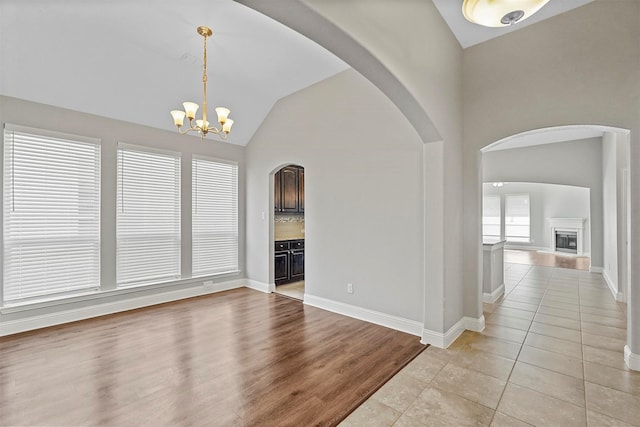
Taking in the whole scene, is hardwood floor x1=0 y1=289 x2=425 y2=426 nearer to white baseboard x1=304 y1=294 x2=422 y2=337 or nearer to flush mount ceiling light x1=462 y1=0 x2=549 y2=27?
white baseboard x1=304 y1=294 x2=422 y2=337

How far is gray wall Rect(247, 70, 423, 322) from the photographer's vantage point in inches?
137

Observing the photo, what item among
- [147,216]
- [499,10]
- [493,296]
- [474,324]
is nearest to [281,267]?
[147,216]

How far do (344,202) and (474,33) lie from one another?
2.56 metres

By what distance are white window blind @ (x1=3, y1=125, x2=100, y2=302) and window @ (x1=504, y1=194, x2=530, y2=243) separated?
12.9 meters

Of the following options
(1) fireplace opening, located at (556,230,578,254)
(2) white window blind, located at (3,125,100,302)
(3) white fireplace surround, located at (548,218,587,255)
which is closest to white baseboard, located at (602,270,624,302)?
(3) white fireplace surround, located at (548,218,587,255)

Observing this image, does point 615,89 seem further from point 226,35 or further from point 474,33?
point 226,35

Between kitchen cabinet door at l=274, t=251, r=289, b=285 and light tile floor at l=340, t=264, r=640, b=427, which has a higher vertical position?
kitchen cabinet door at l=274, t=251, r=289, b=285

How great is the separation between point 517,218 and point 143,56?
1272 cm

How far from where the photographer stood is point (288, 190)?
593cm

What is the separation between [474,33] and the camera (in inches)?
131

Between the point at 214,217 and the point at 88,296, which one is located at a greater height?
the point at 214,217

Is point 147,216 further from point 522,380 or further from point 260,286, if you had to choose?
point 522,380

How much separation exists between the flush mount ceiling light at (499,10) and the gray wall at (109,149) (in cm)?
448

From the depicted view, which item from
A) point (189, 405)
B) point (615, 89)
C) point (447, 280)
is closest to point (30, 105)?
point (189, 405)
